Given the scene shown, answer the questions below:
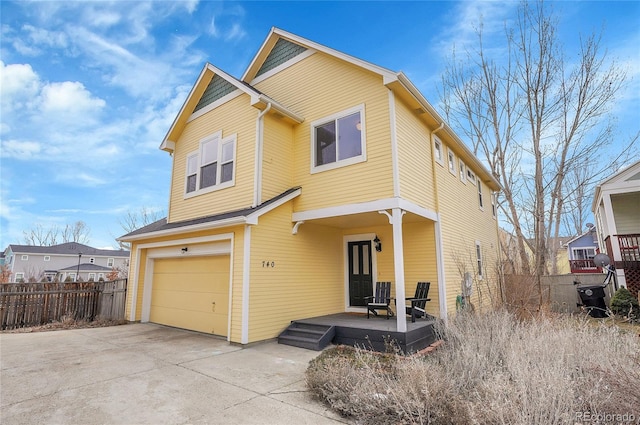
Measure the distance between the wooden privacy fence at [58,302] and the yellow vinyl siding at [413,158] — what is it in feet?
33.2

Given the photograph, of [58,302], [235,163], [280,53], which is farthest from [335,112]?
[58,302]

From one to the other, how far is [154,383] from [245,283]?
282 centimetres

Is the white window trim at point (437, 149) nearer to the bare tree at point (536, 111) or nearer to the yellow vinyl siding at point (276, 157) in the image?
the yellow vinyl siding at point (276, 157)

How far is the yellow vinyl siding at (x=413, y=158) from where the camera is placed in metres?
7.64

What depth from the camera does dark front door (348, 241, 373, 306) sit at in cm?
986

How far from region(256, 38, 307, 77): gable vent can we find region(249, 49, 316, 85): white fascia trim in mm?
104

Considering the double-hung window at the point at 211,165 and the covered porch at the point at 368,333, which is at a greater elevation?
the double-hung window at the point at 211,165

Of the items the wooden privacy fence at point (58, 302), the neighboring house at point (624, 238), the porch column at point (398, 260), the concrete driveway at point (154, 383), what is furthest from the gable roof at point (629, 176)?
the wooden privacy fence at point (58, 302)

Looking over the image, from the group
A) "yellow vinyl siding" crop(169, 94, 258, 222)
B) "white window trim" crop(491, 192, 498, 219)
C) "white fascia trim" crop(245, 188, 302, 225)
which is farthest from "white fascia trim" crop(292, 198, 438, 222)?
"white window trim" crop(491, 192, 498, 219)

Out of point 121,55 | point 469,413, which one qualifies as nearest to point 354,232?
point 469,413

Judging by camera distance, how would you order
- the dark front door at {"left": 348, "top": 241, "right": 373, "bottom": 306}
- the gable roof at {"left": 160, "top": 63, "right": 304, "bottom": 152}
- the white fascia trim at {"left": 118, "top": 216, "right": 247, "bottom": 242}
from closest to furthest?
the white fascia trim at {"left": 118, "top": 216, "right": 247, "bottom": 242}, the gable roof at {"left": 160, "top": 63, "right": 304, "bottom": 152}, the dark front door at {"left": 348, "top": 241, "right": 373, "bottom": 306}

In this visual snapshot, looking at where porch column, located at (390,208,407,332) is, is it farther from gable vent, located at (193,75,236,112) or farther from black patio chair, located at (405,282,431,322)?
gable vent, located at (193,75,236,112)

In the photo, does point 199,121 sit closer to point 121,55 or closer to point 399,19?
point 121,55

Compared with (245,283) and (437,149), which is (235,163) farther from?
(437,149)
